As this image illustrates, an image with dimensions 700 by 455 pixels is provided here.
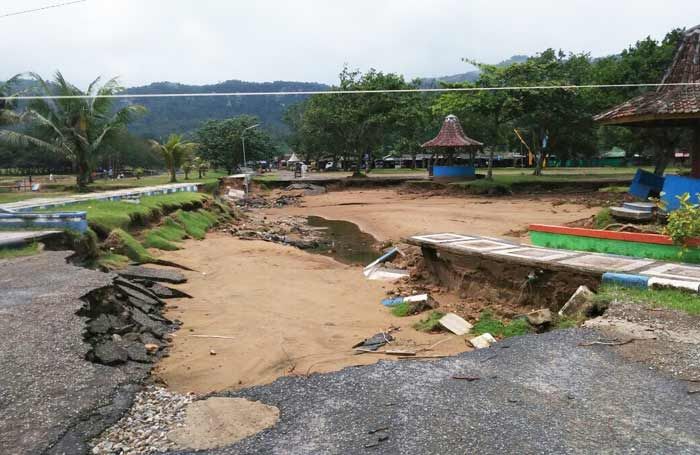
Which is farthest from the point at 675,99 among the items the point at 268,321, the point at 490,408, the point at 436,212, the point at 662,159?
the point at 662,159

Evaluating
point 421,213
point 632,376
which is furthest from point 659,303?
point 421,213

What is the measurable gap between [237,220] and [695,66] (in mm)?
19219

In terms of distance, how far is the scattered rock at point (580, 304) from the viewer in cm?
689

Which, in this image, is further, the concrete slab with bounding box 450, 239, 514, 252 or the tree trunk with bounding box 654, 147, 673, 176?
the tree trunk with bounding box 654, 147, 673, 176

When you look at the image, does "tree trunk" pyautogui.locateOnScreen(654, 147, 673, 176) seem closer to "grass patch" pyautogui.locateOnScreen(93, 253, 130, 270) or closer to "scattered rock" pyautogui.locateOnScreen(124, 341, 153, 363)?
"grass patch" pyautogui.locateOnScreen(93, 253, 130, 270)

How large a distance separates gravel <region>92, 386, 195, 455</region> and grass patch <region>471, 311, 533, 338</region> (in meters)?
4.21

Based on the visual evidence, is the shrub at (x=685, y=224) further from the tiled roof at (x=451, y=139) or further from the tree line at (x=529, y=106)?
the tiled roof at (x=451, y=139)

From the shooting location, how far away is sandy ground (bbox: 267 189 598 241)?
20.8m

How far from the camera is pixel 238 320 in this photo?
907cm

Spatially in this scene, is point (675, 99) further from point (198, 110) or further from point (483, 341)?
point (198, 110)

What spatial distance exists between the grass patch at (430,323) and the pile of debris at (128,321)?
3.85m

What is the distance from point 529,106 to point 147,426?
1274 inches

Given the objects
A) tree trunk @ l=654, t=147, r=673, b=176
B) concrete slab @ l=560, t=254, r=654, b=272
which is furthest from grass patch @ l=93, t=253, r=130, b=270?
tree trunk @ l=654, t=147, r=673, b=176

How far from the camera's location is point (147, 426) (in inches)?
175
